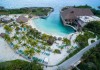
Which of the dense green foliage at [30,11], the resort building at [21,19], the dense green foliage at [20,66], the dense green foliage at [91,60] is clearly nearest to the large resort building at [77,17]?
the dense green foliage at [30,11]

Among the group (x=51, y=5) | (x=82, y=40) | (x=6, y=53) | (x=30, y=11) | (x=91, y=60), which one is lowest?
(x=51, y=5)

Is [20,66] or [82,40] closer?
[20,66]

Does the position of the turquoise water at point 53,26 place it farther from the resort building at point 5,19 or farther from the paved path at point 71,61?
the paved path at point 71,61

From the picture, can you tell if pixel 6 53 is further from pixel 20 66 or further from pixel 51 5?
pixel 51 5

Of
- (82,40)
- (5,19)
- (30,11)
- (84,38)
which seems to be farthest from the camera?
(30,11)

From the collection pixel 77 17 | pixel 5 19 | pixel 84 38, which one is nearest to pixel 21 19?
pixel 5 19

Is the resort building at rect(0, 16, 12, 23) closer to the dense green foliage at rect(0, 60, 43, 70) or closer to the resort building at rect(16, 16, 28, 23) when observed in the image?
the resort building at rect(16, 16, 28, 23)

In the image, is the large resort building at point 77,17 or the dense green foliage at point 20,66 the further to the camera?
the large resort building at point 77,17

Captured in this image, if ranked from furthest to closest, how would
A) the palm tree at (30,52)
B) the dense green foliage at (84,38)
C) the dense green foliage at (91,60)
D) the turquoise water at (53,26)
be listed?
1. the turquoise water at (53,26)
2. the dense green foliage at (84,38)
3. the palm tree at (30,52)
4. the dense green foliage at (91,60)
